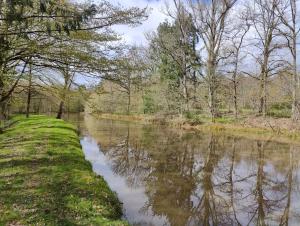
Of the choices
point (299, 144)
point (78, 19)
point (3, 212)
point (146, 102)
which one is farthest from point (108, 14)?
point (146, 102)

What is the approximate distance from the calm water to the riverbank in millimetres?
3841

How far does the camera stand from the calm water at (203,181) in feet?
29.5

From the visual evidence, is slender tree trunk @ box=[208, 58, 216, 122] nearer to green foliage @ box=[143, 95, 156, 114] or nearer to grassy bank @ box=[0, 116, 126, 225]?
green foliage @ box=[143, 95, 156, 114]

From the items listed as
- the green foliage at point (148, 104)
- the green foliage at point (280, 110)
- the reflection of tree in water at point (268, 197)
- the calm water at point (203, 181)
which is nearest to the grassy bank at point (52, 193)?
the calm water at point (203, 181)

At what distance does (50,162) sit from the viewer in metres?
11.4

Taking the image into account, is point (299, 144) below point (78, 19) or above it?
below

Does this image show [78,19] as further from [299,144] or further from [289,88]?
[289,88]

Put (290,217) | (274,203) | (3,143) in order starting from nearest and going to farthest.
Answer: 1. (290,217)
2. (274,203)
3. (3,143)

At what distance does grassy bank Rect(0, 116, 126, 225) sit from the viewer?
6.57 m

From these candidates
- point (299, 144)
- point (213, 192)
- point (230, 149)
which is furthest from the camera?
point (299, 144)

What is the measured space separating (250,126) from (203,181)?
726 inches

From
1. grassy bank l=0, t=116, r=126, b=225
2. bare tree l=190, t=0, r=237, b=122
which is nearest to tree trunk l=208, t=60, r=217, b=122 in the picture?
bare tree l=190, t=0, r=237, b=122

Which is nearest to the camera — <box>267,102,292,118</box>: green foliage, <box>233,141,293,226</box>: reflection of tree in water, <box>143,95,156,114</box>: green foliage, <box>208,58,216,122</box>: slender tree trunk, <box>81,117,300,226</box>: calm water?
<box>233,141,293,226</box>: reflection of tree in water

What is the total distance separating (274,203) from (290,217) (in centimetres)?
120
